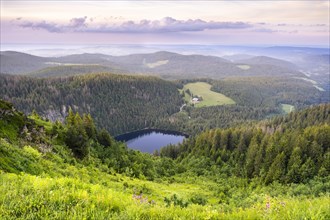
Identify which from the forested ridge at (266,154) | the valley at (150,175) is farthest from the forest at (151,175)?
the forested ridge at (266,154)

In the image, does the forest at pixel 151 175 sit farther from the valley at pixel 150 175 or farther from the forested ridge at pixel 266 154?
the forested ridge at pixel 266 154

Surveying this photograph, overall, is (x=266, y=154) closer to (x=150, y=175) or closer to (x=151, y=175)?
(x=151, y=175)

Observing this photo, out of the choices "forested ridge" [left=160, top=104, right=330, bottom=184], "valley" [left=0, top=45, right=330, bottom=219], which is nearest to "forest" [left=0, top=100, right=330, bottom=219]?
"valley" [left=0, top=45, right=330, bottom=219]

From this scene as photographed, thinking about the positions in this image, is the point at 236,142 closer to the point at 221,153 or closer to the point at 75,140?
the point at 221,153

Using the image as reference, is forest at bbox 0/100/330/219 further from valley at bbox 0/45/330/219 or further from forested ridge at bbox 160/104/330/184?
forested ridge at bbox 160/104/330/184

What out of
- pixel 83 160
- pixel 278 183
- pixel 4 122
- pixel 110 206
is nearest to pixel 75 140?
pixel 83 160

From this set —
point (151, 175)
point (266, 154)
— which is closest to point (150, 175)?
point (151, 175)

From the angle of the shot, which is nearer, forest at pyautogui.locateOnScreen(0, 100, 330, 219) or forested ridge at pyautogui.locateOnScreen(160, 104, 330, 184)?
forest at pyautogui.locateOnScreen(0, 100, 330, 219)

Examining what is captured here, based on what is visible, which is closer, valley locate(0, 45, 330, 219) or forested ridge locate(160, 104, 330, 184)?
valley locate(0, 45, 330, 219)
